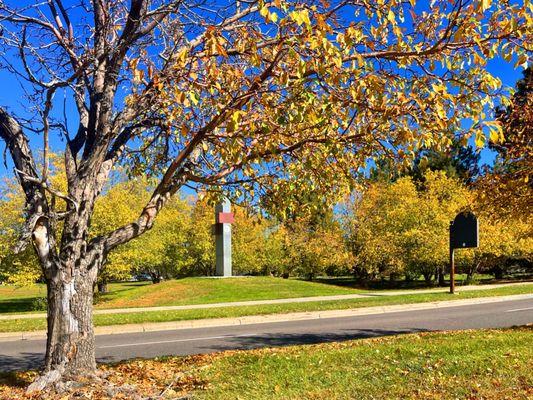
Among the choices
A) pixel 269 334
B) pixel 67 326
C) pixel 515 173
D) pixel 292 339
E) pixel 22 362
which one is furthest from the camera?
pixel 269 334

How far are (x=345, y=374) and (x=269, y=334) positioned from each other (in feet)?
21.1

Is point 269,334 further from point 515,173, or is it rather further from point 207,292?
point 207,292

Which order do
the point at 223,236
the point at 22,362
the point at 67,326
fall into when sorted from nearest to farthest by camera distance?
the point at 67,326 → the point at 22,362 → the point at 223,236

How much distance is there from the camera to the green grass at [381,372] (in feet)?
18.0

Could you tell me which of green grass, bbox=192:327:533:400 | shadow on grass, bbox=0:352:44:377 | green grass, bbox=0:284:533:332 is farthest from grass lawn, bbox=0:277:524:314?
green grass, bbox=192:327:533:400

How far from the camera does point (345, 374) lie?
6.23m

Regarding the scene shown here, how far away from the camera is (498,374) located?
19.8ft

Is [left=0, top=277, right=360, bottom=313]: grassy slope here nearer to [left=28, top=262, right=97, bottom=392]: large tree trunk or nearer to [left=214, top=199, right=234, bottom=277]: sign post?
[left=214, top=199, right=234, bottom=277]: sign post

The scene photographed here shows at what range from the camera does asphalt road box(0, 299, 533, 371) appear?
10391mm

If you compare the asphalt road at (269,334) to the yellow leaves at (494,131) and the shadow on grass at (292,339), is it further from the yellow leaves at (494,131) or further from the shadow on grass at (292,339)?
the yellow leaves at (494,131)

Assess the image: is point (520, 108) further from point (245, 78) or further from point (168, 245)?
point (168, 245)

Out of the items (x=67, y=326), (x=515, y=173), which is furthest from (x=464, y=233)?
(x=67, y=326)

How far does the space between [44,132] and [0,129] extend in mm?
886

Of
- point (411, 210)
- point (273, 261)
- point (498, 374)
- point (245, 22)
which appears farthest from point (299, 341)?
point (273, 261)
